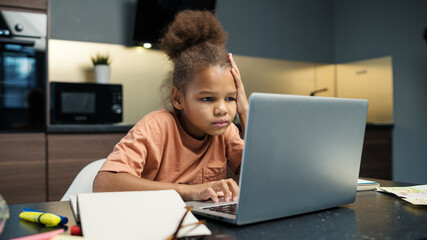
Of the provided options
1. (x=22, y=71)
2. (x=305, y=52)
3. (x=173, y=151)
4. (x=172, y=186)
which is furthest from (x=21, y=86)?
(x=305, y=52)

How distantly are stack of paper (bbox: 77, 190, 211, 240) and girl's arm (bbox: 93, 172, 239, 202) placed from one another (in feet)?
0.56

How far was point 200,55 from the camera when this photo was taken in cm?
111

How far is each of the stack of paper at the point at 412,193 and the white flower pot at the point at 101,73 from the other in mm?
2060

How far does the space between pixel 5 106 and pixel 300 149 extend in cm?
204

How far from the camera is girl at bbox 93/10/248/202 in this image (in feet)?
3.29

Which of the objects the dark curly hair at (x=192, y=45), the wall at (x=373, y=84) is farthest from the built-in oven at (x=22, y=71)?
the wall at (x=373, y=84)

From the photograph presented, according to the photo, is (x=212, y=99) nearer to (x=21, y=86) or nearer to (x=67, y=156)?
(x=67, y=156)

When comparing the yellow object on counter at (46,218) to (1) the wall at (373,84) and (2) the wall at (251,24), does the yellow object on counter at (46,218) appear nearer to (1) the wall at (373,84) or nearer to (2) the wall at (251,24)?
(2) the wall at (251,24)

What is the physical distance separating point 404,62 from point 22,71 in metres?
2.75

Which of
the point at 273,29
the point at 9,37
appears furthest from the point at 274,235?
the point at 273,29

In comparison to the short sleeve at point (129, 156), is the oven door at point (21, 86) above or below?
above

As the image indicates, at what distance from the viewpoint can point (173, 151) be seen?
1.15 m

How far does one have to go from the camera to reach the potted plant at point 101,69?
2.60m

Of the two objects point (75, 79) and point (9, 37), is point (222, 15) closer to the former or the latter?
point (75, 79)
